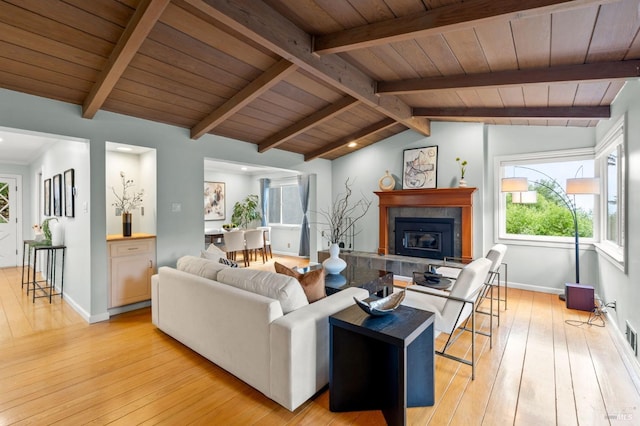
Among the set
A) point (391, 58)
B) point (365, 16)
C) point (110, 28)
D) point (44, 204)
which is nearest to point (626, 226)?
point (391, 58)

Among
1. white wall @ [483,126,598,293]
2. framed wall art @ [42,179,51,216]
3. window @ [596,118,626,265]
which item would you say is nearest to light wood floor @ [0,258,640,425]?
window @ [596,118,626,265]

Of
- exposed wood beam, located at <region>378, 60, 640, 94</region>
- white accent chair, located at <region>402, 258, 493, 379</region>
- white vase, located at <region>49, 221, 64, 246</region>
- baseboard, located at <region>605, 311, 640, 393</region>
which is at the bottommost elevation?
baseboard, located at <region>605, 311, 640, 393</region>

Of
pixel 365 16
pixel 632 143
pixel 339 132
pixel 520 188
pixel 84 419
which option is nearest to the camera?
pixel 84 419

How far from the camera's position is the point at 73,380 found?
7.37 ft

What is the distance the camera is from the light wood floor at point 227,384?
184 cm

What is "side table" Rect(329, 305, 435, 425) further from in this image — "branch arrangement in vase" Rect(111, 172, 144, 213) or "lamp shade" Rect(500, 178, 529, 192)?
"branch arrangement in vase" Rect(111, 172, 144, 213)

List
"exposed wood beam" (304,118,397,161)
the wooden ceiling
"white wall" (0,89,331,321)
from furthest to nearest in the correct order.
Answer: "exposed wood beam" (304,118,397,161) < "white wall" (0,89,331,321) < the wooden ceiling

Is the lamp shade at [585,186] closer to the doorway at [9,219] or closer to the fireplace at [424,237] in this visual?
the fireplace at [424,237]

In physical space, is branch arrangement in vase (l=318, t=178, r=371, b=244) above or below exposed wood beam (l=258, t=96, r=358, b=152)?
below

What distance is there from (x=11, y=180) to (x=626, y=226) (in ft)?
32.2

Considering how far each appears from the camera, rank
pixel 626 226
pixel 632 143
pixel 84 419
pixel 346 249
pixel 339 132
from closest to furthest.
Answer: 1. pixel 84 419
2. pixel 632 143
3. pixel 626 226
4. pixel 339 132
5. pixel 346 249

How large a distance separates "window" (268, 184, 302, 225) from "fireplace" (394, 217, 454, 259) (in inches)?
128

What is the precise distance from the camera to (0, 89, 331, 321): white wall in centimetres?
290

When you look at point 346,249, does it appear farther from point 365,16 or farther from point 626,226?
point 365,16
